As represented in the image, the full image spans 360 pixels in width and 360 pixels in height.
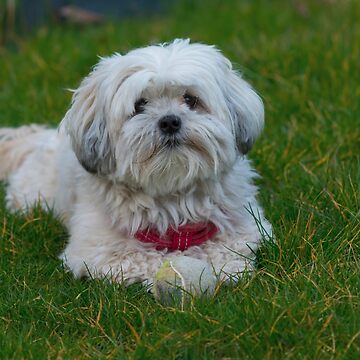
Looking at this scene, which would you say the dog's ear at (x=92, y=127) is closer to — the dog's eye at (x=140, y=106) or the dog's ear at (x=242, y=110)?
the dog's eye at (x=140, y=106)

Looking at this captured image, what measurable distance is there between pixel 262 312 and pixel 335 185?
1.35m

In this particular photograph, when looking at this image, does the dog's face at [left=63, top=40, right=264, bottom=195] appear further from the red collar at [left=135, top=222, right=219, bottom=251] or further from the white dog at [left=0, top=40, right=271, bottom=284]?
the red collar at [left=135, top=222, right=219, bottom=251]

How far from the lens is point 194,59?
409 centimetres

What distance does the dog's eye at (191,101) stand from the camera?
4.11 meters

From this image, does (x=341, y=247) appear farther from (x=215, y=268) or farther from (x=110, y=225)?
(x=110, y=225)

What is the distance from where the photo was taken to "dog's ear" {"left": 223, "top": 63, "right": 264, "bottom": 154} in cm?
425

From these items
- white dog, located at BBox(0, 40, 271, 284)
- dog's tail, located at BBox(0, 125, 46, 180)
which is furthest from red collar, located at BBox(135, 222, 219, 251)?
dog's tail, located at BBox(0, 125, 46, 180)

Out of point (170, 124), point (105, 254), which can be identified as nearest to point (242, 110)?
point (170, 124)

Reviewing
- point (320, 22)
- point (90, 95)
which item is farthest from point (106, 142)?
point (320, 22)

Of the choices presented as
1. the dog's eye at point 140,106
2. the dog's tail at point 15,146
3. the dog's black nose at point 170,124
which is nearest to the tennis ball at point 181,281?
the dog's black nose at point 170,124

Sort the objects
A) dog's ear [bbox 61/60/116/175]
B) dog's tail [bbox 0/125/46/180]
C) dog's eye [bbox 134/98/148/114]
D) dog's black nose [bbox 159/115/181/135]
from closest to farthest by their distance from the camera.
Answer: dog's black nose [bbox 159/115/181/135] → dog's eye [bbox 134/98/148/114] → dog's ear [bbox 61/60/116/175] → dog's tail [bbox 0/125/46/180]

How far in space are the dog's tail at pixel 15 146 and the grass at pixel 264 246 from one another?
467mm

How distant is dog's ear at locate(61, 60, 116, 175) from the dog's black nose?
1.02 ft

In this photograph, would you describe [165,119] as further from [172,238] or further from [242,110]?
[172,238]
